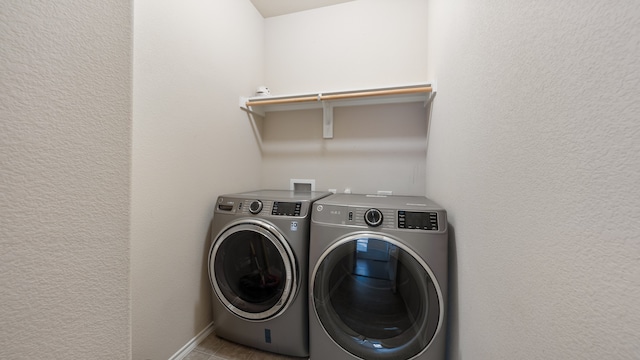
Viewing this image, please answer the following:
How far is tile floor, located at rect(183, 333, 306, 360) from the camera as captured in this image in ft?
3.86

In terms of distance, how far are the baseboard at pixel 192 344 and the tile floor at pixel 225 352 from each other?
18mm

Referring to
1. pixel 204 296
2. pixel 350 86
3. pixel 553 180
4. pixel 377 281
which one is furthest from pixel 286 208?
pixel 350 86

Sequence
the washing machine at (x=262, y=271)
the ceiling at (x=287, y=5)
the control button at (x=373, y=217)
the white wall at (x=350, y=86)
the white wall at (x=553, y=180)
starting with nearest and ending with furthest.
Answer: the white wall at (x=553, y=180)
the control button at (x=373, y=217)
the washing machine at (x=262, y=271)
the white wall at (x=350, y=86)
the ceiling at (x=287, y=5)

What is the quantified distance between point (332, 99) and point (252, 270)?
1.28 m

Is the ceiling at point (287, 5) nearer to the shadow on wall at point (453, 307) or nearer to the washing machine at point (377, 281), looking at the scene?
the washing machine at point (377, 281)

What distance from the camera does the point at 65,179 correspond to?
0.40 meters

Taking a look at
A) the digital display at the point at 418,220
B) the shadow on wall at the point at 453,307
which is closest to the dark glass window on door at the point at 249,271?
the digital display at the point at 418,220

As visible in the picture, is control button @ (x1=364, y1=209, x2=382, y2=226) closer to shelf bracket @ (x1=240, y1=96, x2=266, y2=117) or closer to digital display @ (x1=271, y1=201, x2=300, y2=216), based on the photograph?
digital display @ (x1=271, y1=201, x2=300, y2=216)

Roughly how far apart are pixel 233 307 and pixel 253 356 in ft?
1.02

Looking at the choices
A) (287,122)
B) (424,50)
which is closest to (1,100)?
(287,122)

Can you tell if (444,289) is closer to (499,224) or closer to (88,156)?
(499,224)

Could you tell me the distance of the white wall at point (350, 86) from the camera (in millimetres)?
1633

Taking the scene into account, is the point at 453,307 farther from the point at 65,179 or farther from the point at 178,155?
the point at 178,155

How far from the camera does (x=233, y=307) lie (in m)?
1.19
